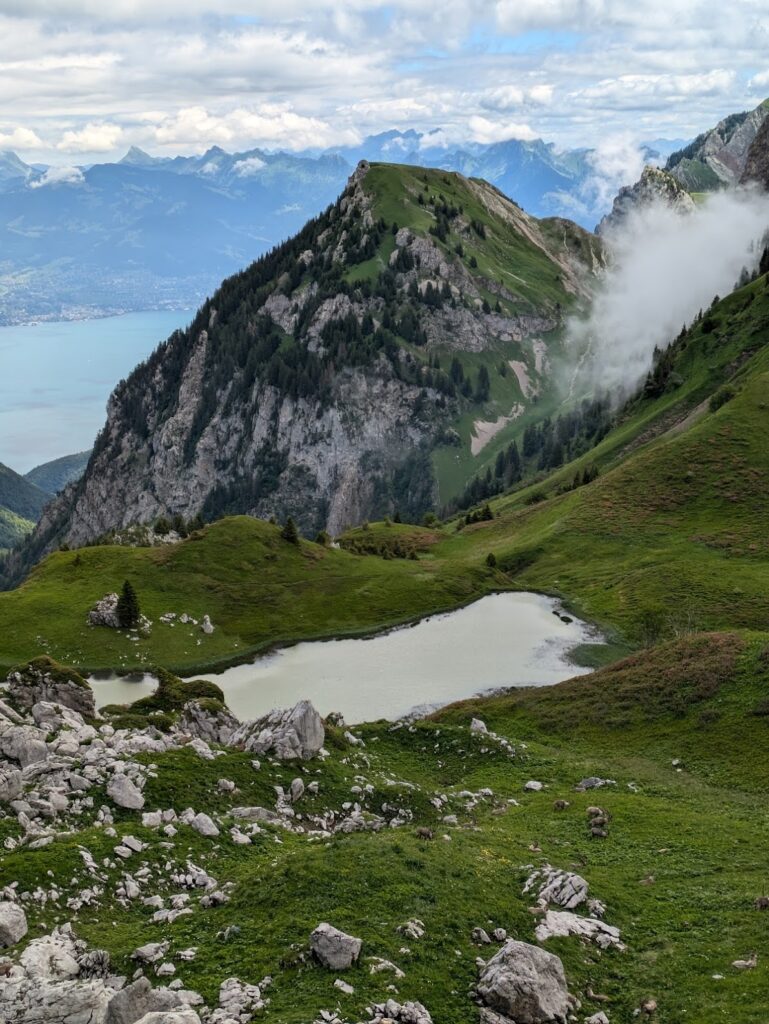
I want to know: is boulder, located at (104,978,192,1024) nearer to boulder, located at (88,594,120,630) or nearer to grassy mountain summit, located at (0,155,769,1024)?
grassy mountain summit, located at (0,155,769,1024)

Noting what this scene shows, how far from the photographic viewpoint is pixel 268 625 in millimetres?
87938

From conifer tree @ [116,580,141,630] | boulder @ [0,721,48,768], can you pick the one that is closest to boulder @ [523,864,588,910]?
boulder @ [0,721,48,768]

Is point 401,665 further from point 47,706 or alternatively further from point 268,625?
point 47,706

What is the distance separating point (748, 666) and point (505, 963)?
3503 centimetres

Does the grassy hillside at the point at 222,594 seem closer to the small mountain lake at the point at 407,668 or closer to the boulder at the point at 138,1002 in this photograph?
the small mountain lake at the point at 407,668

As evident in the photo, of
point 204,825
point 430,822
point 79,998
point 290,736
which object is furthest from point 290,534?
point 79,998

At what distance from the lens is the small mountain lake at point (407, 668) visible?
229 feet

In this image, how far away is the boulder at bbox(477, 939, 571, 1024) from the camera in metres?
20.9

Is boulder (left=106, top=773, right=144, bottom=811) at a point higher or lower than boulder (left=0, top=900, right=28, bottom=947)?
higher

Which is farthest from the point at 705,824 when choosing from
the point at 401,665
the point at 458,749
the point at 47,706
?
the point at 401,665

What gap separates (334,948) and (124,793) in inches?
483

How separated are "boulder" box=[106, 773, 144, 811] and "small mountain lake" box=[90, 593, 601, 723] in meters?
34.5

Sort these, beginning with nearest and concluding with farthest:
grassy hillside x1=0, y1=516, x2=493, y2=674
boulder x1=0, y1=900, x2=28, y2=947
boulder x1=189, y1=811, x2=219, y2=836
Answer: boulder x1=0, y1=900, x2=28, y2=947 < boulder x1=189, y1=811, x2=219, y2=836 < grassy hillside x1=0, y1=516, x2=493, y2=674

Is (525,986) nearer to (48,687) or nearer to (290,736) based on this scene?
(290,736)
